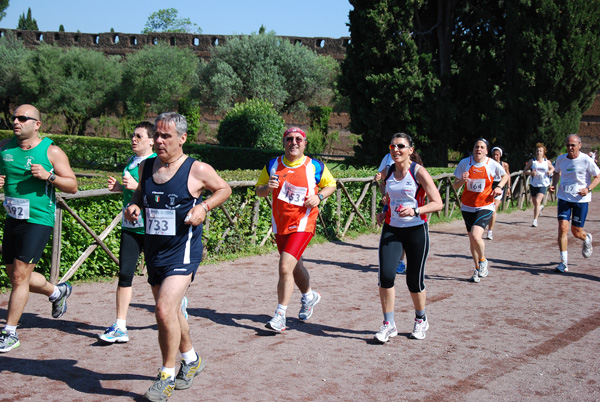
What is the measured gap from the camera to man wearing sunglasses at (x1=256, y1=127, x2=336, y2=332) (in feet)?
19.2

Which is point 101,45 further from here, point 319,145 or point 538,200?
point 538,200

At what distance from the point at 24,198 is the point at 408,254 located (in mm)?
3288

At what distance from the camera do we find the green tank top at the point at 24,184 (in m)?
5.13

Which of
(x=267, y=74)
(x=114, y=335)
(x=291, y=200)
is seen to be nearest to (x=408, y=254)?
(x=291, y=200)

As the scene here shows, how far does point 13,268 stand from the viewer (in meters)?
5.16

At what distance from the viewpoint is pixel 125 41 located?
173 feet

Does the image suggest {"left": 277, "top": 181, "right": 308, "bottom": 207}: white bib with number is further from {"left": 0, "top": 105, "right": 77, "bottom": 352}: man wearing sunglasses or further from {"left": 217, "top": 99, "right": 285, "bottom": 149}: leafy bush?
{"left": 217, "top": 99, "right": 285, "bottom": 149}: leafy bush

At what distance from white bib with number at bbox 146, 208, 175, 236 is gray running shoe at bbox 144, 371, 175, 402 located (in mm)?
917

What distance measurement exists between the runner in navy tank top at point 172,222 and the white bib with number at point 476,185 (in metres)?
4.86

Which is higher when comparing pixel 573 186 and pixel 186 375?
pixel 573 186

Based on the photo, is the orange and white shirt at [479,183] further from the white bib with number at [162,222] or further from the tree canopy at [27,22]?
the tree canopy at [27,22]

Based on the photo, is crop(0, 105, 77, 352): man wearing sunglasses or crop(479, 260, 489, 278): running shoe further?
crop(479, 260, 489, 278): running shoe

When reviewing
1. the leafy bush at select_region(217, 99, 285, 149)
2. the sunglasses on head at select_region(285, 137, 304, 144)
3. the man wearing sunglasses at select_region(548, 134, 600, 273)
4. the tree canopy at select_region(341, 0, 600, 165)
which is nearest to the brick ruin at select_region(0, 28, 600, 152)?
the leafy bush at select_region(217, 99, 285, 149)

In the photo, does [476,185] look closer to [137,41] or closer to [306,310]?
[306,310]
